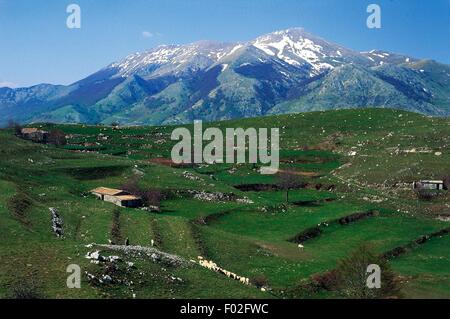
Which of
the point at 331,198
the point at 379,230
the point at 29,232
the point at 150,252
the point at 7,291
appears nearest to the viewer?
the point at 7,291

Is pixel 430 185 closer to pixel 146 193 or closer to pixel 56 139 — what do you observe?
pixel 146 193

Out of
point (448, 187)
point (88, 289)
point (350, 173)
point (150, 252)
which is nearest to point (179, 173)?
point (350, 173)

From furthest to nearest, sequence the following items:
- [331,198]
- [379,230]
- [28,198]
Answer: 1. [331,198]
2. [379,230]
3. [28,198]

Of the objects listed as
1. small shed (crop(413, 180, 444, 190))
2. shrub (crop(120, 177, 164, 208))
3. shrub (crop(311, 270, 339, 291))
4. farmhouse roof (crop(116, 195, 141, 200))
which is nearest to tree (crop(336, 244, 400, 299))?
shrub (crop(311, 270, 339, 291))

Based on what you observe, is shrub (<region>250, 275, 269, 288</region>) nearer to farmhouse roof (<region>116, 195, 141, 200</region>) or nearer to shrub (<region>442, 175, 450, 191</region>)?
farmhouse roof (<region>116, 195, 141, 200</region>)

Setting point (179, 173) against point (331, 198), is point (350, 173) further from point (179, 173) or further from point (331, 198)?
point (179, 173)
